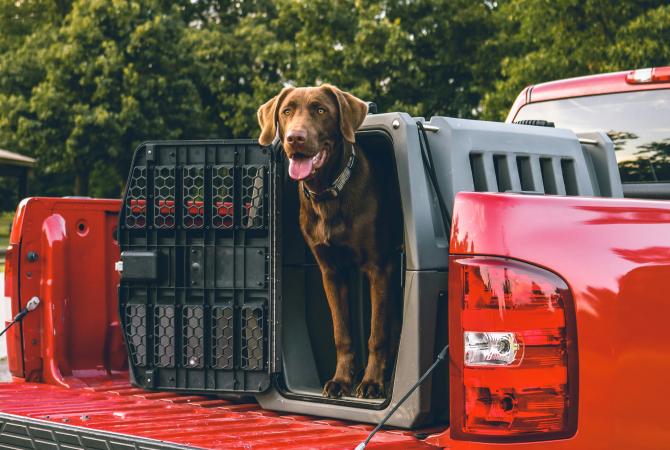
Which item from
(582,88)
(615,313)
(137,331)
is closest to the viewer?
(615,313)

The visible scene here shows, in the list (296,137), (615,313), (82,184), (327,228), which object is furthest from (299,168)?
(82,184)

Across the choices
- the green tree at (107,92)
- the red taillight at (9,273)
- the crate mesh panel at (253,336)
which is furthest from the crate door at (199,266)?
the green tree at (107,92)

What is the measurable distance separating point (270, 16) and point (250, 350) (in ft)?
107

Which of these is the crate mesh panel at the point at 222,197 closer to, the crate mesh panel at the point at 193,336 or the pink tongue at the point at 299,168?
the pink tongue at the point at 299,168

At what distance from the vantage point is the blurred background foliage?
1784 centimetres

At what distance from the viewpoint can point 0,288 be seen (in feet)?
52.9

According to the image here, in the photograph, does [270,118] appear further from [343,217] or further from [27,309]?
[27,309]

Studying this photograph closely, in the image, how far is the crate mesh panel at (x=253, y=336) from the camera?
3.35 metres

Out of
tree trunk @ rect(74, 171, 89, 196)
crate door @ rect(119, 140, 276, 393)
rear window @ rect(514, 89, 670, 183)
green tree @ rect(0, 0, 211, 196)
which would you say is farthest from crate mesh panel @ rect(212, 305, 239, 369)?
tree trunk @ rect(74, 171, 89, 196)

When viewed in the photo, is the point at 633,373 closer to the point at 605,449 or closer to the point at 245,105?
the point at 605,449

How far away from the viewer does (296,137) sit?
339cm

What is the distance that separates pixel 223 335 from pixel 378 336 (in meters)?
0.60

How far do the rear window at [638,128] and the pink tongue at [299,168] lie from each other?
2775 mm

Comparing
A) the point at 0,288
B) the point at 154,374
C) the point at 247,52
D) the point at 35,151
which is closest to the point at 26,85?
the point at 35,151
